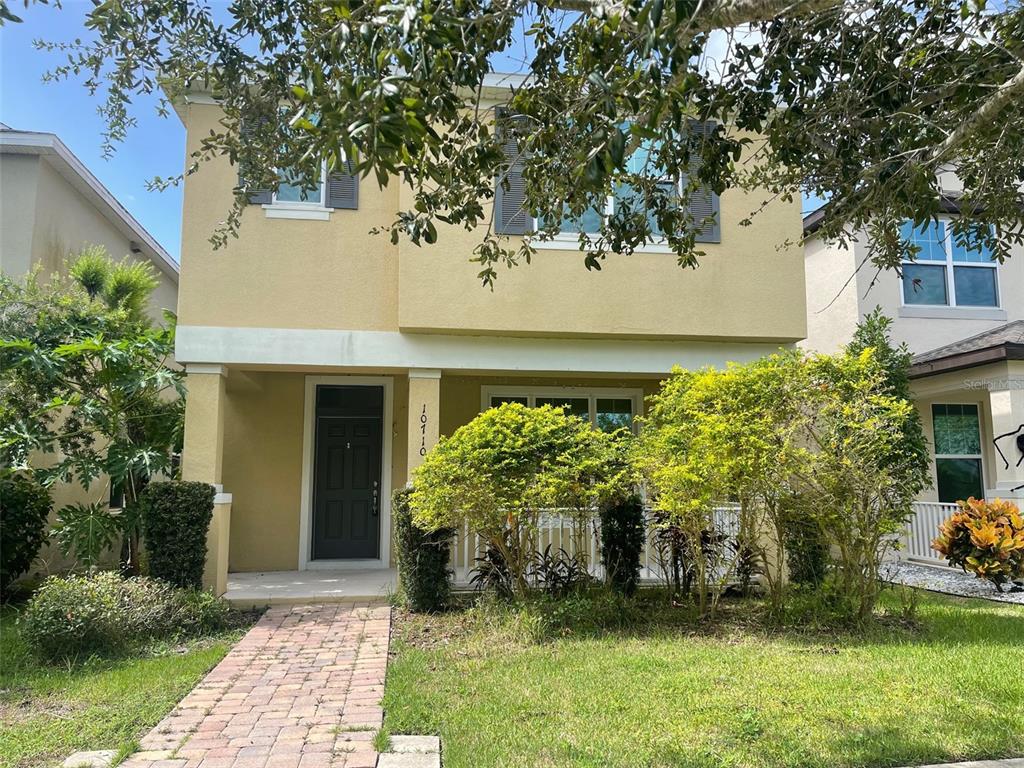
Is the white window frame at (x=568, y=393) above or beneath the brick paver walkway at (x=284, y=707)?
above

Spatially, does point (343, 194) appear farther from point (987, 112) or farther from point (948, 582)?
point (948, 582)

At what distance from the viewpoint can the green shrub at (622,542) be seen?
806 centimetres

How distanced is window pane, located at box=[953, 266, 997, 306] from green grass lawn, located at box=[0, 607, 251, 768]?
13606 mm

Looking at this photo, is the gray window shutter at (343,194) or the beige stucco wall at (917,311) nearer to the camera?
the gray window shutter at (343,194)

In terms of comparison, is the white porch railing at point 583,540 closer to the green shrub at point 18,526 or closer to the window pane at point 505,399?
the window pane at point 505,399

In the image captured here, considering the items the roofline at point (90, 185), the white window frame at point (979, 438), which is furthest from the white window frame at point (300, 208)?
the white window frame at point (979, 438)

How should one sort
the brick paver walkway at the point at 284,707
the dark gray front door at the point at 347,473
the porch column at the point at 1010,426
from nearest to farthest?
1. the brick paver walkway at the point at 284,707
2. the dark gray front door at the point at 347,473
3. the porch column at the point at 1010,426

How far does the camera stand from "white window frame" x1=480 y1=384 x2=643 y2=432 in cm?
1095

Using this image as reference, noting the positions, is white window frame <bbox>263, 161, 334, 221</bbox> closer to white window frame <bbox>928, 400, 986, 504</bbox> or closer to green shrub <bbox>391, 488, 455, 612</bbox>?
green shrub <bbox>391, 488, 455, 612</bbox>

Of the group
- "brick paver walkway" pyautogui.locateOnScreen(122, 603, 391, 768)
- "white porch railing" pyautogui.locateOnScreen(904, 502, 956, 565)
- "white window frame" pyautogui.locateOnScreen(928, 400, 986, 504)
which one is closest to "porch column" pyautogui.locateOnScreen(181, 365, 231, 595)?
"brick paver walkway" pyautogui.locateOnScreen(122, 603, 391, 768)

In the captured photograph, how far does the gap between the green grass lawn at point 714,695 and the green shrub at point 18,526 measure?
5072mm

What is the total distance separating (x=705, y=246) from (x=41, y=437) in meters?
8.29

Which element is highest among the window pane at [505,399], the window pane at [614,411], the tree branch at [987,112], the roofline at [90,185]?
the roofline at [90,185]

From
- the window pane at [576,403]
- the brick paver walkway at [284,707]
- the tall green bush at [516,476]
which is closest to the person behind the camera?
the brick paver walkway at [284,707]
